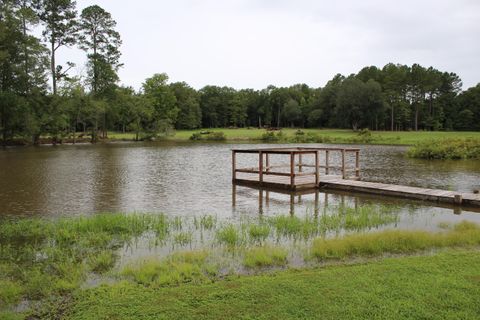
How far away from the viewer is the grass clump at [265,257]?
8.34 m

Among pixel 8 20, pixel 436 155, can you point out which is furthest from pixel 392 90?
pixel 8 20

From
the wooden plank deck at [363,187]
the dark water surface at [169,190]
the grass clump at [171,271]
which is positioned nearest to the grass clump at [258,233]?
the grass clump at [171,271]

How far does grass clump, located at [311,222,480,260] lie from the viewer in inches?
354

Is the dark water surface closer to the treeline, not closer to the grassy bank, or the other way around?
the grassy bank

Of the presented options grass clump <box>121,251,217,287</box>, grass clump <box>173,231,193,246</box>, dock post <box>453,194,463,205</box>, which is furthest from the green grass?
dock post <box>453,194,463,205</box>

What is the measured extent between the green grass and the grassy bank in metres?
0.05

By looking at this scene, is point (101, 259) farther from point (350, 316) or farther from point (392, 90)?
point (392, 90)

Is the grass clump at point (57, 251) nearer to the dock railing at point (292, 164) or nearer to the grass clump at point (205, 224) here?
the grass clump at point (205, 224)

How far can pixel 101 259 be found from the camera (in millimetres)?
8617

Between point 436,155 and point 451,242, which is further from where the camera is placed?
point 436,155

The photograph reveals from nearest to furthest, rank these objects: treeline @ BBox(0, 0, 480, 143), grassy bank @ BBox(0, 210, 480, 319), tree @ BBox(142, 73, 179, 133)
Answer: grassy bank @ BBox(0, 210, 480, 319) < treeline @ BBox(0, 0, 480, 143) < tree @ BBox(142, 73, 179, 133)

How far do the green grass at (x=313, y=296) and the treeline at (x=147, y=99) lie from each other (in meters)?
45.7

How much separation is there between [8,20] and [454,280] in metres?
53.3

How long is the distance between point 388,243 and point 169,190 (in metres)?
12.2
